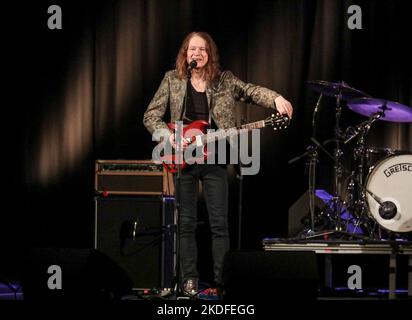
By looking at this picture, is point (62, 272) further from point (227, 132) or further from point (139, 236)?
point (227, 132)

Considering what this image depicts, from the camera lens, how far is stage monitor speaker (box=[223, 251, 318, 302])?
4.45m

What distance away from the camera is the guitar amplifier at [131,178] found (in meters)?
6.22

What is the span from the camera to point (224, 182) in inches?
233

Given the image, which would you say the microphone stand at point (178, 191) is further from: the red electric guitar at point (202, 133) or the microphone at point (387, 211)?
the microphone at point (387, 211)

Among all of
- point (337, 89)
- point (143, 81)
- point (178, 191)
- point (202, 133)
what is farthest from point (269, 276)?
point (143, 81)

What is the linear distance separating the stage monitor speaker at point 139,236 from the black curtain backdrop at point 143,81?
1229 mm

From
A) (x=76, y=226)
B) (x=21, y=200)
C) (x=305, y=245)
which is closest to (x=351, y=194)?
(x=305, y=245)

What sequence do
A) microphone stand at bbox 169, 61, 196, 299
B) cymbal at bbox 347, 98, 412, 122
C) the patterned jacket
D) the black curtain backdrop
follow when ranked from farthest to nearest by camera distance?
1. the black curtain backdrop
2. cymbal at bbox 347, 98, 412, 122
3. the patterned jacket
4. microphone stand at bbox 169, 61, 196, 299

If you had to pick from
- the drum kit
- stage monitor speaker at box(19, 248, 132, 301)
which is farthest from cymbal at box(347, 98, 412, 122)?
stage monitor speaker at box(19, 248, 132, 301)

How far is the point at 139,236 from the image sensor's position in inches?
239

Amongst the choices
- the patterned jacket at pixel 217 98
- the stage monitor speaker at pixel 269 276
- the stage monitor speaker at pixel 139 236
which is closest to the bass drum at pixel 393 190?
the patterned jacket at pixel 217 98

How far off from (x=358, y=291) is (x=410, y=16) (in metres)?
2.51

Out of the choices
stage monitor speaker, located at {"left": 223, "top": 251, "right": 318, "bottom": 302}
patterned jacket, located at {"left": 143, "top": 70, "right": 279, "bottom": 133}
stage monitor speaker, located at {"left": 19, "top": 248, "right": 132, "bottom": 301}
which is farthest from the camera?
patterned jacket, located at {"left": 143, "top": 70, "right": 279, "bottom": 133}

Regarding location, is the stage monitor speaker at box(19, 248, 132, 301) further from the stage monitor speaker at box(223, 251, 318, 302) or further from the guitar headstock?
the guitar headstock
